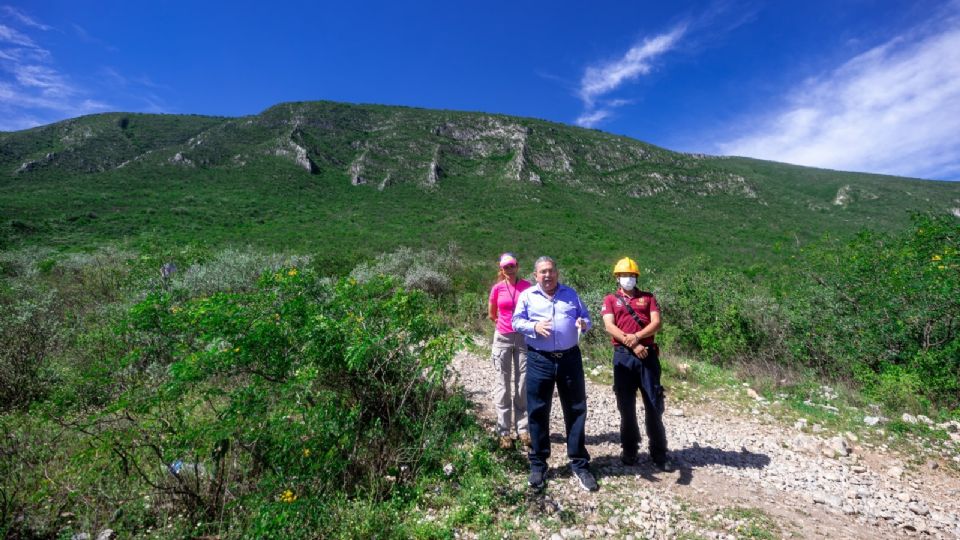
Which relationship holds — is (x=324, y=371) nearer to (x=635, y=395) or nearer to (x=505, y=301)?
(x=505, y=301)

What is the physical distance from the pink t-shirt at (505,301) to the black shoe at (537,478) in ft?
4.15

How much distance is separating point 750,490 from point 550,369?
2.07 m

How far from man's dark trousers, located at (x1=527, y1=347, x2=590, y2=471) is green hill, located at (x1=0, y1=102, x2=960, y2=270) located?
1511cm

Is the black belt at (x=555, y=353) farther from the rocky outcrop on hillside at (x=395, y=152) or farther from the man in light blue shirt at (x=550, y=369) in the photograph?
the rocky outcrop on hillside at (x=395, y=152)

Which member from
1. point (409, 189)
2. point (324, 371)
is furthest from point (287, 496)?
point (409, 189)

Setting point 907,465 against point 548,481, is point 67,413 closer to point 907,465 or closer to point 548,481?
point 548,481

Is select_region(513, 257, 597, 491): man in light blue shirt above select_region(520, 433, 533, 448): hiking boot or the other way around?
above

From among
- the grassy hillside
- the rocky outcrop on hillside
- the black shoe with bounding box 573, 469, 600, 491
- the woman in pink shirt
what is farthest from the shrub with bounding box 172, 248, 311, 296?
the rocky outcrop on hillside

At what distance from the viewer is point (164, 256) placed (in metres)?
9.66

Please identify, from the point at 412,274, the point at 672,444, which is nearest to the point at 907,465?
the point at 672,444

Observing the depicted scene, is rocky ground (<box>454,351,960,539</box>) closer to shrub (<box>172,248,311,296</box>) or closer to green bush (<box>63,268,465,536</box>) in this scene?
green bush (<box>63,268,465,536</box>)

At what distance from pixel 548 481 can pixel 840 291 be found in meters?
7.43

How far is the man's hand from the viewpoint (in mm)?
2967

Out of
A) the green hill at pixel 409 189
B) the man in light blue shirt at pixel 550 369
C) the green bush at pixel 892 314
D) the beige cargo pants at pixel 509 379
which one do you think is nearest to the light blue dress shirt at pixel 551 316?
the man in light blue shirt at pixel 550 369
